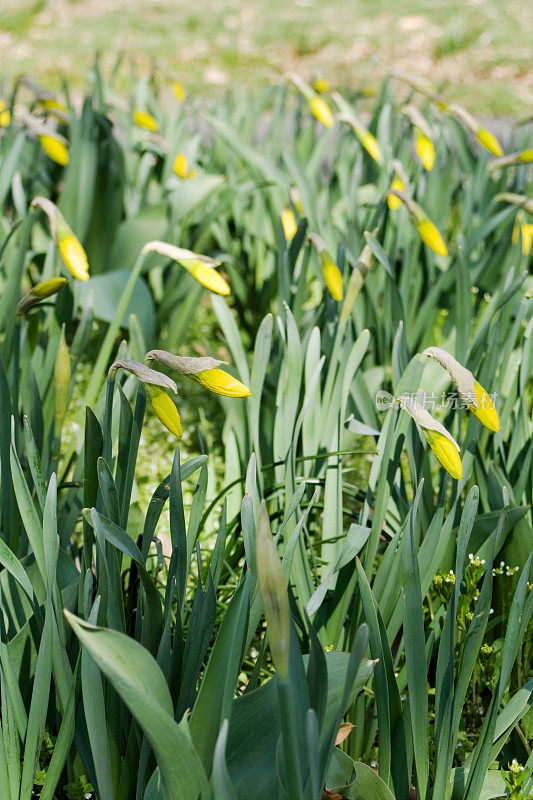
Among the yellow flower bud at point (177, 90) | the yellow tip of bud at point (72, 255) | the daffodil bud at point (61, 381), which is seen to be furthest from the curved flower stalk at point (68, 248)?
the yellow flower bud at point (177, 90)

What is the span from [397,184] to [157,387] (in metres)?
1.38

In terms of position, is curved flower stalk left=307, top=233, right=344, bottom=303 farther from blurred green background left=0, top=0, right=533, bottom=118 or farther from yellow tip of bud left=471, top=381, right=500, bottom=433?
blurred green background left=0, top=0, right=533, bottom=118

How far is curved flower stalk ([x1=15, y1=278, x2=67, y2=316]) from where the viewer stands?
128cm

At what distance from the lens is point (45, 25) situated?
8.50 m

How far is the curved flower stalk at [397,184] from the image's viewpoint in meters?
1.71

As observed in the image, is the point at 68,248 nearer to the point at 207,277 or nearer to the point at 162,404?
the point at 207,277

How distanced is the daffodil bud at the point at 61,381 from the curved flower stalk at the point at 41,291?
0.08 m

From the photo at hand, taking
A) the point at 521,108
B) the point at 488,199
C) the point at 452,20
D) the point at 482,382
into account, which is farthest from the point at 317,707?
the point at 452,20

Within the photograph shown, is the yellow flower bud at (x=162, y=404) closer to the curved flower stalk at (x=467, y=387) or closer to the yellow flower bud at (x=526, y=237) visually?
the curved flower stalk at (x=467, y=387)

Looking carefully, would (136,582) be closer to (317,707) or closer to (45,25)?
(317,707)

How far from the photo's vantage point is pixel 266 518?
678 mm

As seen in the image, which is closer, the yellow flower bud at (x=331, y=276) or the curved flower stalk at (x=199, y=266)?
the curved flower stalk at (x=199, y=266)

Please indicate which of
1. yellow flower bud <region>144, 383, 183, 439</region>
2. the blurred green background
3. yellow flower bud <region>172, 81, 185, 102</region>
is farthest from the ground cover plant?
the blurred green background

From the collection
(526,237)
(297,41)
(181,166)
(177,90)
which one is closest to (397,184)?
(526,237)
